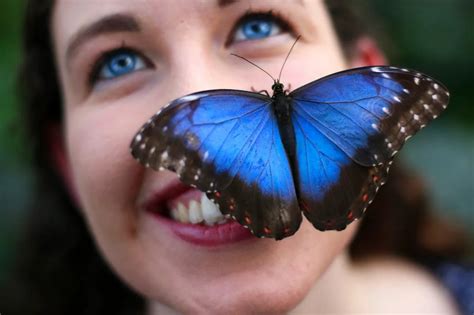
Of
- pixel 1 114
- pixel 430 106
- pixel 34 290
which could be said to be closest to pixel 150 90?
pixel 430 106

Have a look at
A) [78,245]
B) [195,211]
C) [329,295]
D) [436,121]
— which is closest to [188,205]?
[195,211]

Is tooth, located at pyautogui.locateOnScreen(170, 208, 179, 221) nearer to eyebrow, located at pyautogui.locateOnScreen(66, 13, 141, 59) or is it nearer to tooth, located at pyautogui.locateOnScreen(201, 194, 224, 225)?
tooth, located at pyautogui.locateOnScreen(201, 194, 224, 225)

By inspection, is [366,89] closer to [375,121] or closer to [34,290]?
[375,121]

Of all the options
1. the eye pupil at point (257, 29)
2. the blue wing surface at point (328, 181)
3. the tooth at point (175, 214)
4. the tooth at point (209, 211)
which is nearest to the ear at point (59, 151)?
the tooth at point (175, 214)

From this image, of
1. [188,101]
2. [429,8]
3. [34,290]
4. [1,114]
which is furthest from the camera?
[429,8]

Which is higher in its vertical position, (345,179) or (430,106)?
(430,106)
